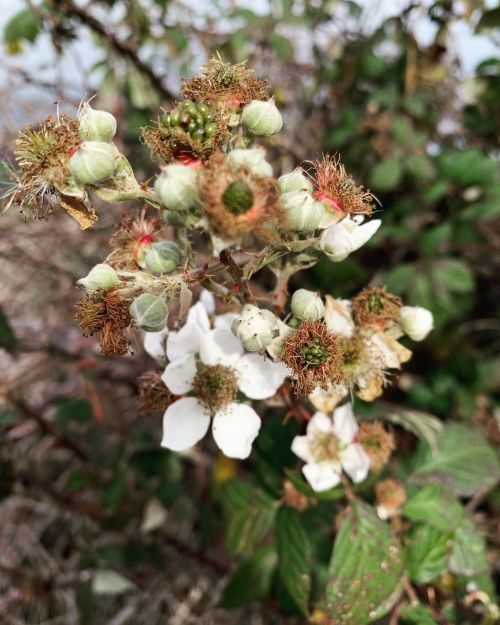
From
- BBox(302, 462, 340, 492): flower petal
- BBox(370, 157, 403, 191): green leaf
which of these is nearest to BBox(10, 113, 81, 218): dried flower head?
BBox(302, 462, 340, 492): flower petal

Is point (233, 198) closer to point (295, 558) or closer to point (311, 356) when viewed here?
point (311, 356)

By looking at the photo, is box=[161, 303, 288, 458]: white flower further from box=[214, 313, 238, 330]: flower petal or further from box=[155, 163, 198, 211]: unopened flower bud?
box=[155, 163, 198, 211]: unopened flower bud

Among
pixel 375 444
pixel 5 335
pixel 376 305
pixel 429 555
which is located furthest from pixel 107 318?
pixel 5 335

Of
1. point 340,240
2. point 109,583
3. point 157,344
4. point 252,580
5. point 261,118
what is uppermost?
point 261,118

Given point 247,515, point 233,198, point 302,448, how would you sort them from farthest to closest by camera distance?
point 247,515 → point 302,448 → point 233,198

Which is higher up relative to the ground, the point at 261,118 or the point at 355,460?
the point at 261,118

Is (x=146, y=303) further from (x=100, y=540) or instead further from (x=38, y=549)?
(x=38, y=549)

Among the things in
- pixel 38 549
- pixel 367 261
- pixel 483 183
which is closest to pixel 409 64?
pixel 483 183
